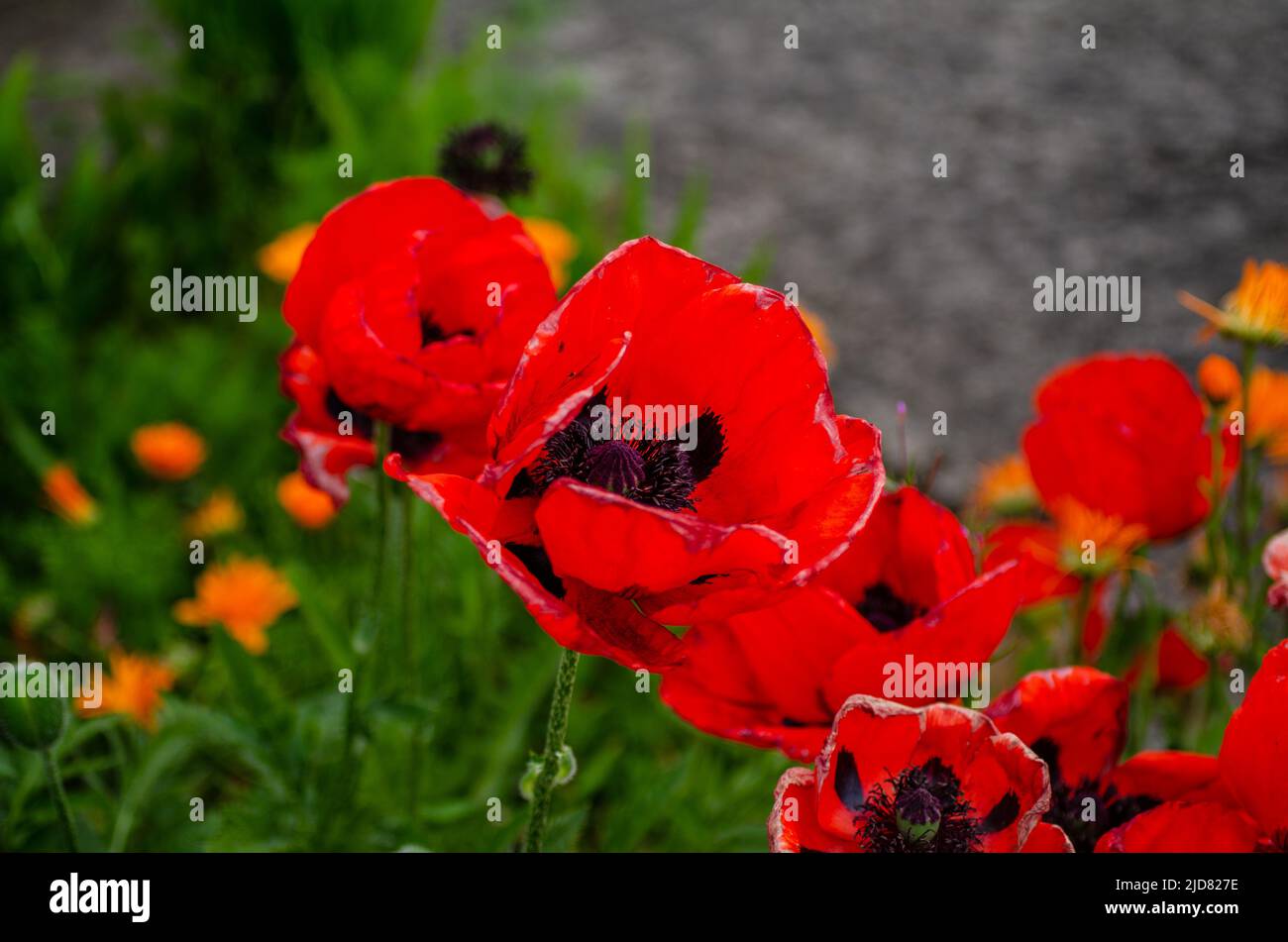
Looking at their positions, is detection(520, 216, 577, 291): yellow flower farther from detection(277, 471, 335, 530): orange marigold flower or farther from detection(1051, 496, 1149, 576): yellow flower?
detection(1051, 496, 1149, 576): yellow flower

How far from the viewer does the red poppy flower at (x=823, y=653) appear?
0.55m

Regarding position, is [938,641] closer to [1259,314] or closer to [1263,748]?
[1263,748]

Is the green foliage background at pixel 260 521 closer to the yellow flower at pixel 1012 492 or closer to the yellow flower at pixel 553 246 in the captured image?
the yellow flower at pixel 553 246

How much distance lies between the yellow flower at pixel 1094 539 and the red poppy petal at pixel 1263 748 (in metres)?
0.35

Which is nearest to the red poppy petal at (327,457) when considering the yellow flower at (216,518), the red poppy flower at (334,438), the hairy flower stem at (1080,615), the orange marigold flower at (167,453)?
the red poppy flower at (334,438)

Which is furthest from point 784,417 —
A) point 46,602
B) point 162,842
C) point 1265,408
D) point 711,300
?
point 46,602

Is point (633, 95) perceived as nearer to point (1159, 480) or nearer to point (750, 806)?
point (750, 806)

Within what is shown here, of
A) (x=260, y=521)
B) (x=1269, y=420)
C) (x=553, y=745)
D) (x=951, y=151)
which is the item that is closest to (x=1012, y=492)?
(x=1269, y=420)

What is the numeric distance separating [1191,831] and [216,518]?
1.26 meters

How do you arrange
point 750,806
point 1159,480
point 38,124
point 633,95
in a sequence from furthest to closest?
point 633,95, point 38,124, point 750,806, point 1159,480

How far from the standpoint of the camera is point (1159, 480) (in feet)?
2.71

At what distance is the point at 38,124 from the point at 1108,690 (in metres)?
2.58

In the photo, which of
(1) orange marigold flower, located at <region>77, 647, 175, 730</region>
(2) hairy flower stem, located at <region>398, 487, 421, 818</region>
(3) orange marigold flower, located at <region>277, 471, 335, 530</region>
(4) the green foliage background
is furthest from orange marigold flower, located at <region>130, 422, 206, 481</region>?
(2) hairy flower stem, located at <region>398, 487, 421, 818</region>

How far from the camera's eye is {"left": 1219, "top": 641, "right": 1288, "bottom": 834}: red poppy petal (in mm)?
486
